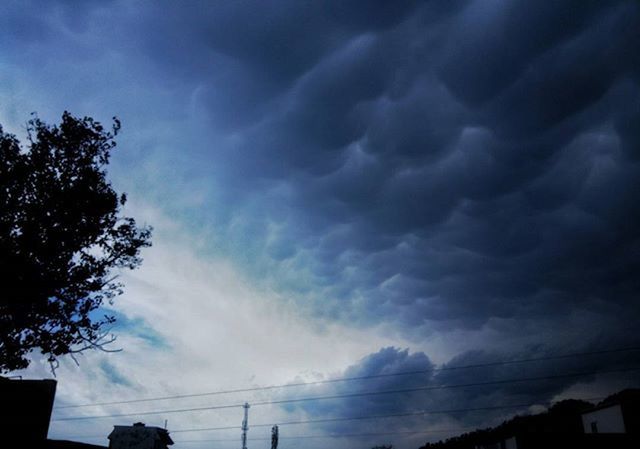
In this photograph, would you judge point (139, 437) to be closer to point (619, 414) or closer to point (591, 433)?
point (591, 433)

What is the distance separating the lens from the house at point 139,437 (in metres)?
47.8

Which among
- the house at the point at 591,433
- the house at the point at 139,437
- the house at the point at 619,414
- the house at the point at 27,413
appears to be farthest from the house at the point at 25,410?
the house at the point at 619,414

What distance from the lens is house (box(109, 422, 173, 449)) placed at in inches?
1880

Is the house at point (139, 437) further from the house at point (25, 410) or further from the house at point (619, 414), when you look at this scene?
the house at point (619, 414)

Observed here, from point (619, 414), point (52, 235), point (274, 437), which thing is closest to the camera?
point (52, 235)

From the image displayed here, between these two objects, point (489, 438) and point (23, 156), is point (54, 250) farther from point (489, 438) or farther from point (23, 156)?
point (489, 438)

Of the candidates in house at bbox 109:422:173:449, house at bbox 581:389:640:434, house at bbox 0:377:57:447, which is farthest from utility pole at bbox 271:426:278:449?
house at bbox 0:377:57:447

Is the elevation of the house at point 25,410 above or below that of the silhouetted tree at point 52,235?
below

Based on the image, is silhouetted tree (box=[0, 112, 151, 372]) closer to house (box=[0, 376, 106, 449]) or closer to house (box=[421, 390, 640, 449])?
house (box=[0, 376, 106, 449])

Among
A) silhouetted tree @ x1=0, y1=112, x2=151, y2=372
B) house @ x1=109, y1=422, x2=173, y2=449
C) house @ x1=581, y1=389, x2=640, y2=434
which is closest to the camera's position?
silhouetted tree @ x1=0, y1=112, x2=151, y2=372

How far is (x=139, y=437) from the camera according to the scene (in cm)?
4828

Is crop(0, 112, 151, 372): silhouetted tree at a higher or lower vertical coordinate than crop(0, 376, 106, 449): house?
higher

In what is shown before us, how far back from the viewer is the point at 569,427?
5909 cm

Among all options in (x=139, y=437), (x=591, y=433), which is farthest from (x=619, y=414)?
(x=139, y=437)
